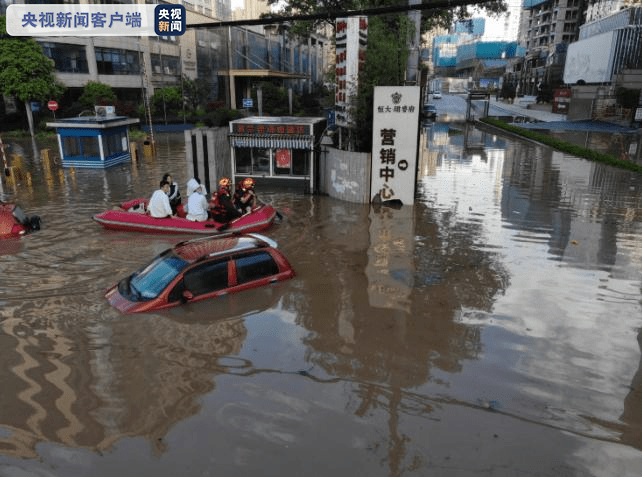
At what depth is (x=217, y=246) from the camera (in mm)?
9852

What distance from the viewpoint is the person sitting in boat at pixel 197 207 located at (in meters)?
13.9

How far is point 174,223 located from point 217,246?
4727mm

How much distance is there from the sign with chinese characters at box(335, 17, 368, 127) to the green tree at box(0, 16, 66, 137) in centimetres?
3121

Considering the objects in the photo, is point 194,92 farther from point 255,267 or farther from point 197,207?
point 255,267

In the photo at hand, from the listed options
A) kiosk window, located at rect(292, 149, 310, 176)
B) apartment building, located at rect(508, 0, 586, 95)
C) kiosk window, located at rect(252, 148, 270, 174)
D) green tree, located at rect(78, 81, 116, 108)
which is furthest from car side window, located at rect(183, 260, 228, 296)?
apartment building, located at rect(508, 0, 586, 95)

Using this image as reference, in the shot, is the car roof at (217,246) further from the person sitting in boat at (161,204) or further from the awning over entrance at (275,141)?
the awning over entrance at (275,141)

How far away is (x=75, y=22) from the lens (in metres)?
16.4

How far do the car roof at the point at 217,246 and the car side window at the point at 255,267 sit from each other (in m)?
0.20

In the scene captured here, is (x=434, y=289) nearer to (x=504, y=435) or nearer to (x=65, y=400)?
(x=504, y=435)

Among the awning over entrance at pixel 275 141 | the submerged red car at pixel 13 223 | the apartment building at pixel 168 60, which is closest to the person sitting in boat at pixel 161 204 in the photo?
the submerged red car at pixel 13 223

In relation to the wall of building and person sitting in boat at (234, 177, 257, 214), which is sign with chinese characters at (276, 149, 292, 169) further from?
person sitting in boat at (234, 177, 257, 214)

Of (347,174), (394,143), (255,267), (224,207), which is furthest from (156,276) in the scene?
(394,143)

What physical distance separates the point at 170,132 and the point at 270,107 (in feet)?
52.6

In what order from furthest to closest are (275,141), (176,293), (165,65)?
(165,65) → (275,141) → (176,293)
